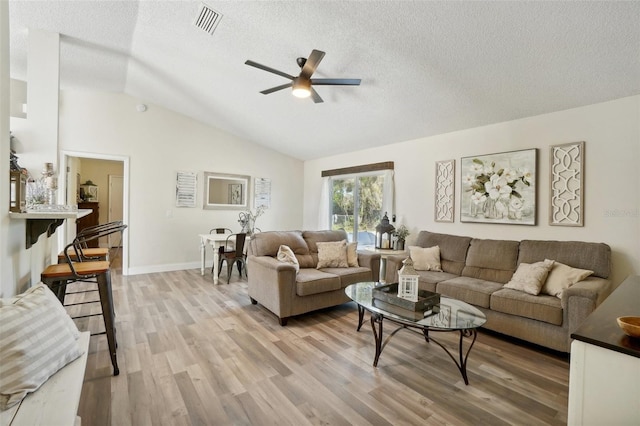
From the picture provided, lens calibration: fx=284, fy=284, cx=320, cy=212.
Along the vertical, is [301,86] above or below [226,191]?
above

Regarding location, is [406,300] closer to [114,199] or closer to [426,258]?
[426,258]

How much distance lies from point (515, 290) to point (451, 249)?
1013 millimetres

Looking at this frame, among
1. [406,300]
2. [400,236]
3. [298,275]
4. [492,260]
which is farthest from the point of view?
[400,236]

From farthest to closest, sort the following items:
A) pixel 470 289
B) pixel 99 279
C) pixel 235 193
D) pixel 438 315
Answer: pixel 235 193, pixel 470 289, pixel 438 315, pixel 99 279

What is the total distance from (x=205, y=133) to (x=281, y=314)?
14.3 feet

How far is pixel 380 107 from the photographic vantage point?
3.93 meters

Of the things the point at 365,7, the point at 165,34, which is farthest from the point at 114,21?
the point at 365,7

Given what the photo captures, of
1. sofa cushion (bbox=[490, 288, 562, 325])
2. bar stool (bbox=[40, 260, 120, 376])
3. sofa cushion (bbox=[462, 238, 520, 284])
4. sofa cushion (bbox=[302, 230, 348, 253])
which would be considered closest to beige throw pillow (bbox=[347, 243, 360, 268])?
sofa cushion (bbox=[302, 230, 348, 253])

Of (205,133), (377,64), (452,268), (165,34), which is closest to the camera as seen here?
(377,64)

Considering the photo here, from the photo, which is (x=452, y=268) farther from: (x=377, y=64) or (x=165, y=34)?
(x=165, y=34)

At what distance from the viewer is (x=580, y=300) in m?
2.39

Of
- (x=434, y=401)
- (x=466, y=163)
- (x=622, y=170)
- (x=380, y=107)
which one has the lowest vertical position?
(x=434, y=401)

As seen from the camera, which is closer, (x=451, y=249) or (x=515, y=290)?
(x=515, y=290)

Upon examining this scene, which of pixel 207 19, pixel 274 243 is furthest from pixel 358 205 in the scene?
pixel 207 19
